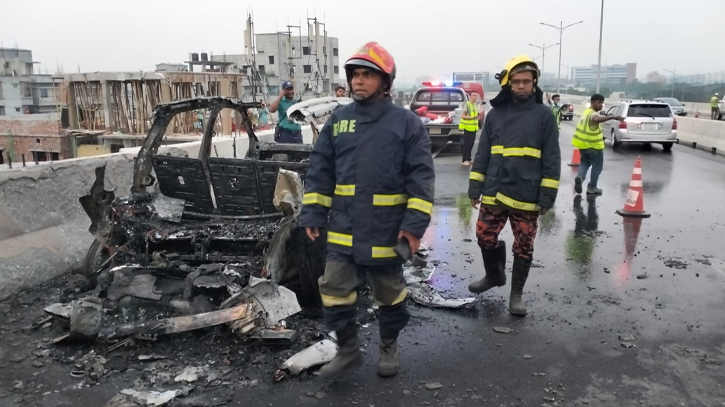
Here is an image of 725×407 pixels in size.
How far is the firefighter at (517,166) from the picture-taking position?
4.48 m

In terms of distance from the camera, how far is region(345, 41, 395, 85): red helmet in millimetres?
3340

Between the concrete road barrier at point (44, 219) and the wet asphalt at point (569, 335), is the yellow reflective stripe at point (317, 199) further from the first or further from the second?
the concrete road barrier at point (44, 219)

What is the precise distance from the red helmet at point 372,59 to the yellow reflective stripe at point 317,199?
2.49 feet

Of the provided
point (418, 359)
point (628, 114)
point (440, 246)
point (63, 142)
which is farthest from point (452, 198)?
point (63, 142)

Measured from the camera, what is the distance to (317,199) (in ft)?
11.6

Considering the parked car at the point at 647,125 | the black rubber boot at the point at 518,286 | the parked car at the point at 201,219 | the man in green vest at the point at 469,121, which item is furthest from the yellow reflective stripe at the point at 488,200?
the parked car at the point at 647,125

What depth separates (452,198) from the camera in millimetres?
9766

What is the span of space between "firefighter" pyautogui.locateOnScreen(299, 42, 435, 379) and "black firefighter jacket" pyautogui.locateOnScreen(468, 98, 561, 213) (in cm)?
140

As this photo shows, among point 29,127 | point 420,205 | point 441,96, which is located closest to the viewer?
point 420,205

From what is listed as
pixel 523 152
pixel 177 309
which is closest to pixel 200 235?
pixel 177 309

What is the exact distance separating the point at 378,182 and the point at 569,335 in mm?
2035

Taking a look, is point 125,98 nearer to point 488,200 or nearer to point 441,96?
point 441,96

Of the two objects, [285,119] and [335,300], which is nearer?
[335,300]

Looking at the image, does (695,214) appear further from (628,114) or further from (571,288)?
(628,114)
